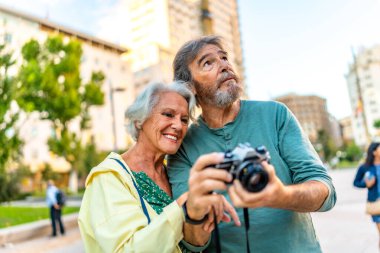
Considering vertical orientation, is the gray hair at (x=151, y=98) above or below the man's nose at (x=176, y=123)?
above

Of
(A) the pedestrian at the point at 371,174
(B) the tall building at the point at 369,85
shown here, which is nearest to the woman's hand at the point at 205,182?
(A) the pedestrian at the point at 371,174

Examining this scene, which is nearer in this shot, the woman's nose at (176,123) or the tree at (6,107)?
the woman's nose at (176,123)

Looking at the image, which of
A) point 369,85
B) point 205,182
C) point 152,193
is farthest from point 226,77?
point 369,85

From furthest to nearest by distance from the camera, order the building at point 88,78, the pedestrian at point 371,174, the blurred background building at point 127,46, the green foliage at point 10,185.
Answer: the blurred background building at point 127,46 < the building at point 88,78 < the green foliage at point 10,185 < the pedestrian at point 371,174

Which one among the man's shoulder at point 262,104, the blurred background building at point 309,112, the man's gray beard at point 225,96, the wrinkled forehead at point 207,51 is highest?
the blurred background building at point 309,112

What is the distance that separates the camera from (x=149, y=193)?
162 centimetres

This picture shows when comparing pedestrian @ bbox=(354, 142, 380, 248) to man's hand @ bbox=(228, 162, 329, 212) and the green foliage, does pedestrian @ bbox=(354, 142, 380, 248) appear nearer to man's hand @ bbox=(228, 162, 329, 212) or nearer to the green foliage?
man's hand @ bbox=(228, 162, 329, 212)

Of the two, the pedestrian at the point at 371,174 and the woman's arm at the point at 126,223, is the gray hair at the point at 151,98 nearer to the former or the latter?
the woman's arm at the point at 126,223

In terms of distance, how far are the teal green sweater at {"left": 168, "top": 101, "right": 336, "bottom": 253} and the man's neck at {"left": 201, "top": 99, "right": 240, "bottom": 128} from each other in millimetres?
64

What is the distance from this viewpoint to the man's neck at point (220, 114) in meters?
1.84

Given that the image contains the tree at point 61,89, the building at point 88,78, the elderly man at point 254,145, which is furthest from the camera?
the building at point 88,78

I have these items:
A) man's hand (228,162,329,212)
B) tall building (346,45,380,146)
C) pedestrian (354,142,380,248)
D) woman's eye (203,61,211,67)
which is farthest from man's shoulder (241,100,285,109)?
tall building (346,45,380,146)

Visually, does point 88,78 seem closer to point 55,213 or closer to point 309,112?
point 55,213

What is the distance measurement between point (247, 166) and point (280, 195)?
153 mm
